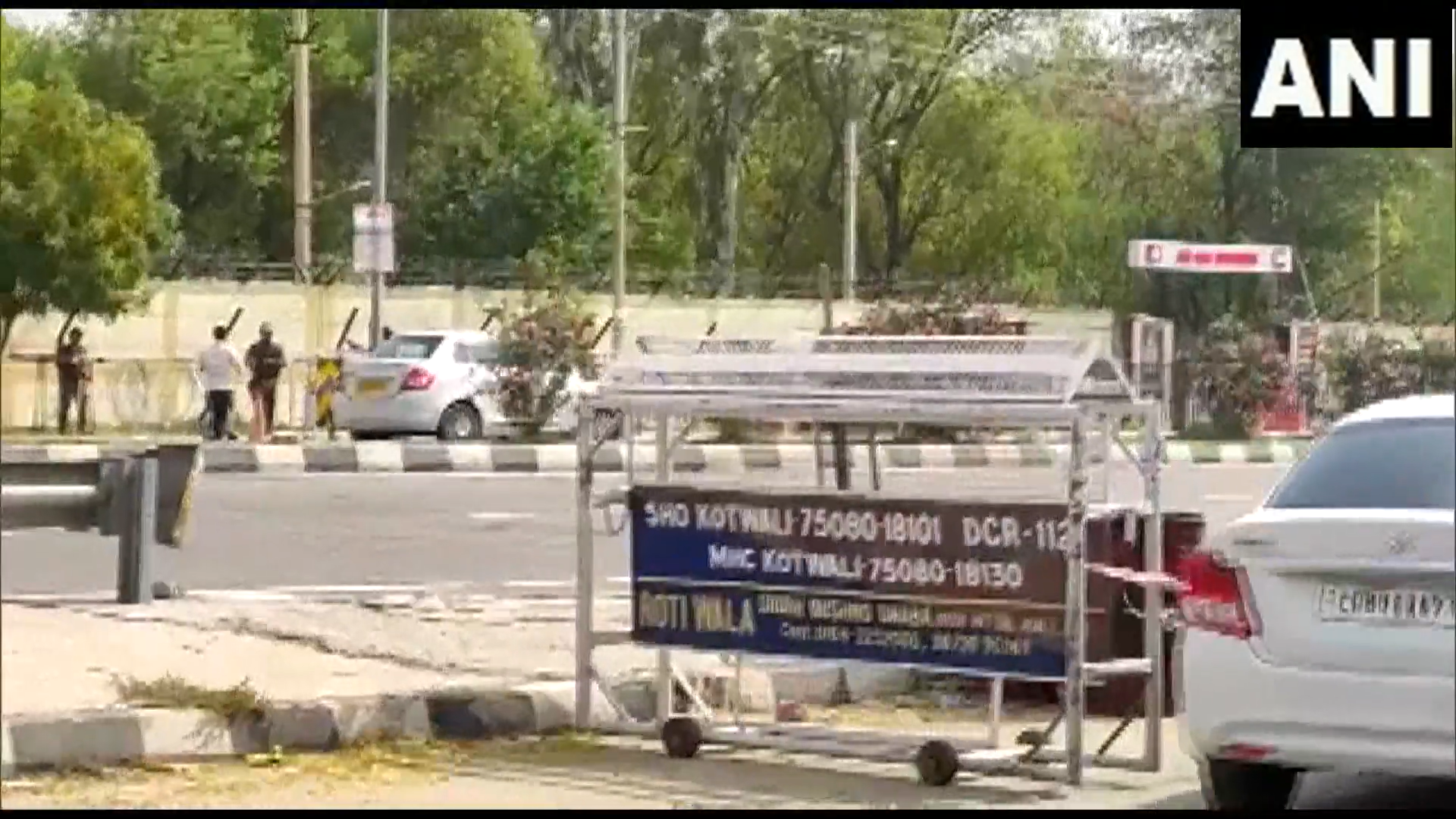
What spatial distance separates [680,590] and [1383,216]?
1641 inches

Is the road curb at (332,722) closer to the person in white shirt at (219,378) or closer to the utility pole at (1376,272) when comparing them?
the person in white shirt at (219,378)

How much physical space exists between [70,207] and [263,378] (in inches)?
158

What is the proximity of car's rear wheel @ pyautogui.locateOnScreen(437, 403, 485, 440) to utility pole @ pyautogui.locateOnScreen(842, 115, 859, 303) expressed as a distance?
18309 mm

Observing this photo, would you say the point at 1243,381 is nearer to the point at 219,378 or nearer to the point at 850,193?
the point at 850,193

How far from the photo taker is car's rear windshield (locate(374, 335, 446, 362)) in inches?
1163

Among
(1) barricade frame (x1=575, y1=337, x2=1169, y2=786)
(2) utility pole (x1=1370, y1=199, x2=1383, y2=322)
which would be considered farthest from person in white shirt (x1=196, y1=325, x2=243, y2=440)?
(2) utility pole (x1=1370, y1=199, x2=1383, y2=322)

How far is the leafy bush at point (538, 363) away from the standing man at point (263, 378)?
8.99 feet

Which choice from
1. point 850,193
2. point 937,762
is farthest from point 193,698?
point 850,193

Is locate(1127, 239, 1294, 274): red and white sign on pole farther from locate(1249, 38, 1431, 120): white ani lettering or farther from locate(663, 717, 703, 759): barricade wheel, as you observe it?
locate(663, 717, 703, 759): barricade wheel

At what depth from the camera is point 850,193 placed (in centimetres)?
5012

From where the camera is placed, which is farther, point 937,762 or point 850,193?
point 850,193

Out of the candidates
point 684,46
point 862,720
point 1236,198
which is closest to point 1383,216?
point 1236,198

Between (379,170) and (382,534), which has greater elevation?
(379,170)

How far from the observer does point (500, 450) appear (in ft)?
86.3
